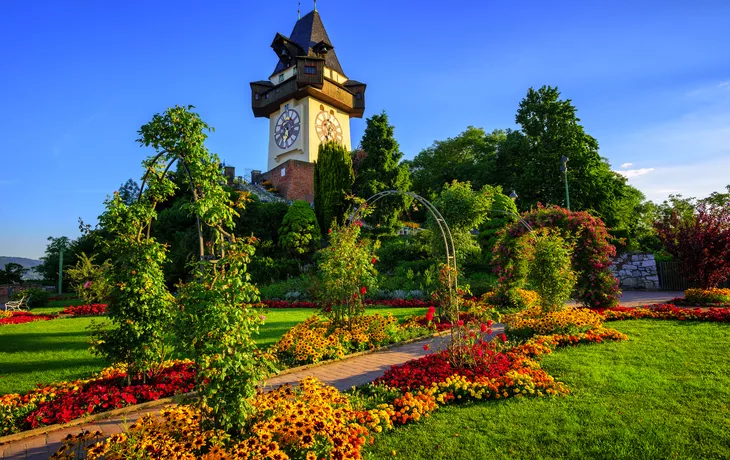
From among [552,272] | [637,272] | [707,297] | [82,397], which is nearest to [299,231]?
[552,272]

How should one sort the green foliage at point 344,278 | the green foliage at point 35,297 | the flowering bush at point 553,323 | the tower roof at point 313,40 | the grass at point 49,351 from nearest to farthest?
1. the grass at point 49,351
2. the flowering bush at point 553,323
3. the green foliage at point 344,278
4. the green foliage at point 35,297
5. the tower roof at point 313,40

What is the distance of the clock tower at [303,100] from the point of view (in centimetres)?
3362

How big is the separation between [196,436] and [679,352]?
733 cm

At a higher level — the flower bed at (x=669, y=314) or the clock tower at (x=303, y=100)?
the clock tower at (x=303, y=100)

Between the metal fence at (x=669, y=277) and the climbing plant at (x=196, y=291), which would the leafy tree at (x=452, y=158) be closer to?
the metal fence at (x=669, y=277)

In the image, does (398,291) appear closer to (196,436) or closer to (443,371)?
(443,371)

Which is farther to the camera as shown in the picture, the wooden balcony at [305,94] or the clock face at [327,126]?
the clock face at [327,126]

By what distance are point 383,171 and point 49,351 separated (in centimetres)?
1996

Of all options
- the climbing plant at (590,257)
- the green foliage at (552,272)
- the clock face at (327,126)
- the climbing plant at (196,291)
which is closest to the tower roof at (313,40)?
the clock face at (327,126)

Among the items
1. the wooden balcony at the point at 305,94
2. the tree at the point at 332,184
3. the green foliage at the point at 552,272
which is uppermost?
the wooden balcony at the point at 305,94

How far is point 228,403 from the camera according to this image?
344cm

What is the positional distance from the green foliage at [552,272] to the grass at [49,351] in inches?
161

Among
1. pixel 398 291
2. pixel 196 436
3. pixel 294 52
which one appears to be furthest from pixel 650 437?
pixel 294 52

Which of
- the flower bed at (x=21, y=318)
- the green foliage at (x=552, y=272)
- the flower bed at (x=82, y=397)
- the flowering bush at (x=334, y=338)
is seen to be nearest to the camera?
the flower bed at (x=82, y=397)
